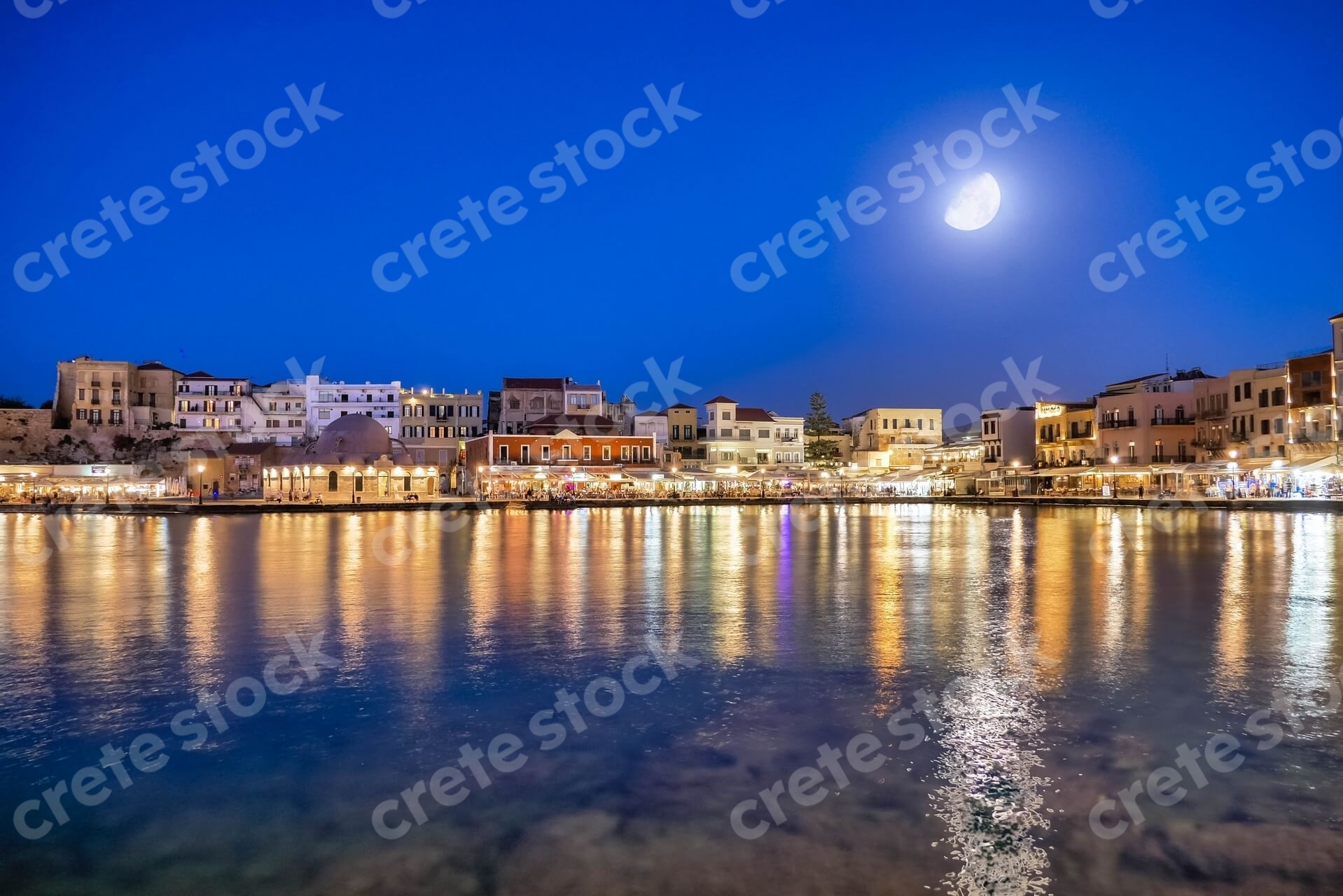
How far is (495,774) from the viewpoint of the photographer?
551cm

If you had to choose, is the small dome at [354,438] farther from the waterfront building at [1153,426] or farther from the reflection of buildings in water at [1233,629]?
the reflection of buildings in water at [1233,629]

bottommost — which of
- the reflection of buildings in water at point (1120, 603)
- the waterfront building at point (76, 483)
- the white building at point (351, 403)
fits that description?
the reflection of buildings in water at point (1120, 603)

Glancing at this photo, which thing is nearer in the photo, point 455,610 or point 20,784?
point 20,784

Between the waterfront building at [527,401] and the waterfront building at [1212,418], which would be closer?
the waterfront building at [1212,418]

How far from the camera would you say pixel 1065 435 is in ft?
180

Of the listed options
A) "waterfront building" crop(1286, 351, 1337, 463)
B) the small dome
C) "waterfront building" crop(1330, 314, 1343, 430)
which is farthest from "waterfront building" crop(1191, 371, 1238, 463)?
the small dome

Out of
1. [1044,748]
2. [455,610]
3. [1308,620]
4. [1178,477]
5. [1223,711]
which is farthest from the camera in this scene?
[1178,477]

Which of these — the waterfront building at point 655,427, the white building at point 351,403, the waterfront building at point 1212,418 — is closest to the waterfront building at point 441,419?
the white building at point 351,403

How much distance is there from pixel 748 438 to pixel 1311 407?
32747 mm

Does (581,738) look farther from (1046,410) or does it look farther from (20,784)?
(1046,410)

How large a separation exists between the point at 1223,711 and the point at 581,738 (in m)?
4.86

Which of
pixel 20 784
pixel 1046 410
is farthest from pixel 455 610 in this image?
pixel 1046 410

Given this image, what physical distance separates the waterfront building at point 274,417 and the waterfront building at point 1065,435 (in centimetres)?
5128

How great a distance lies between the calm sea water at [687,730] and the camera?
14.1ft
